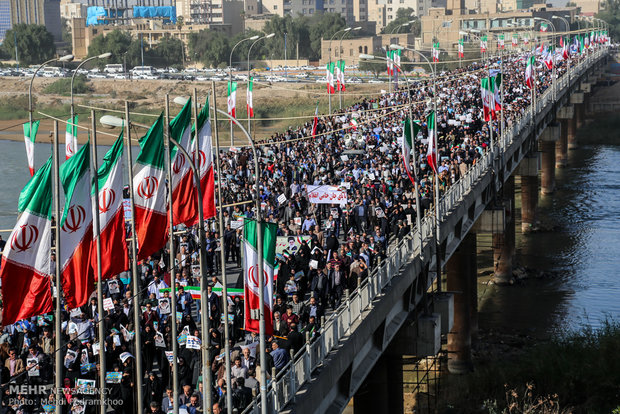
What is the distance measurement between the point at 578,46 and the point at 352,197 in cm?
8316

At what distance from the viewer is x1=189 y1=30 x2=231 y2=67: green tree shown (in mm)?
166625

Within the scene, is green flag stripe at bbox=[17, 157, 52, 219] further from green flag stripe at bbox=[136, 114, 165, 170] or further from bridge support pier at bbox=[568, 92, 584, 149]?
bridge support pier at bbox=[568, 92, 584, 149]

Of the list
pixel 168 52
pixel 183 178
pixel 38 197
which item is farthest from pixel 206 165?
pixel 168 52

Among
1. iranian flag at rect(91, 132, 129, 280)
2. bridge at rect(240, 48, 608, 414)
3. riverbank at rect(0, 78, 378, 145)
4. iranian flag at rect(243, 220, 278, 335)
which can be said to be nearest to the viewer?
iranian flag at rect(243, 220, 278, 335)

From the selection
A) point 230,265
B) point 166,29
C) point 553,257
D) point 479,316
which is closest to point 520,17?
point 166,29

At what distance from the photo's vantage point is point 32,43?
170875 mm

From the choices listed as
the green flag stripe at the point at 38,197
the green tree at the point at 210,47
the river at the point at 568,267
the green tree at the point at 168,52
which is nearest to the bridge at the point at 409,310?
the river at the point at 568,267

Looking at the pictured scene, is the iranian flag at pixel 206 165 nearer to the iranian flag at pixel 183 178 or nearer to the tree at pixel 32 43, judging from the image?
the iranian flag at pixel 183 178

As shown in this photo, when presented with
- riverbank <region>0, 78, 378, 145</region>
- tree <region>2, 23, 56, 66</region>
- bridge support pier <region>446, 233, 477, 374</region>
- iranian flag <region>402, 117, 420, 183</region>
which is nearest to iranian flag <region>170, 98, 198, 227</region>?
iranian flag <region>402, 117, 420, 183</region>

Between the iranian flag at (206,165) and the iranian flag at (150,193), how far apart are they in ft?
9.65

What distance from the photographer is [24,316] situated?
1593 centimetres

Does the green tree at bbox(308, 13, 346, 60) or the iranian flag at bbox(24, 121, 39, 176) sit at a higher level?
the green tree at bbox(308, 13, 346, 60)

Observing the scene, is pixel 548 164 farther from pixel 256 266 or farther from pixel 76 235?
pixel 76 235

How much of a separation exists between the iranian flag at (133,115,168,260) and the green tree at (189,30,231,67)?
147444mm
